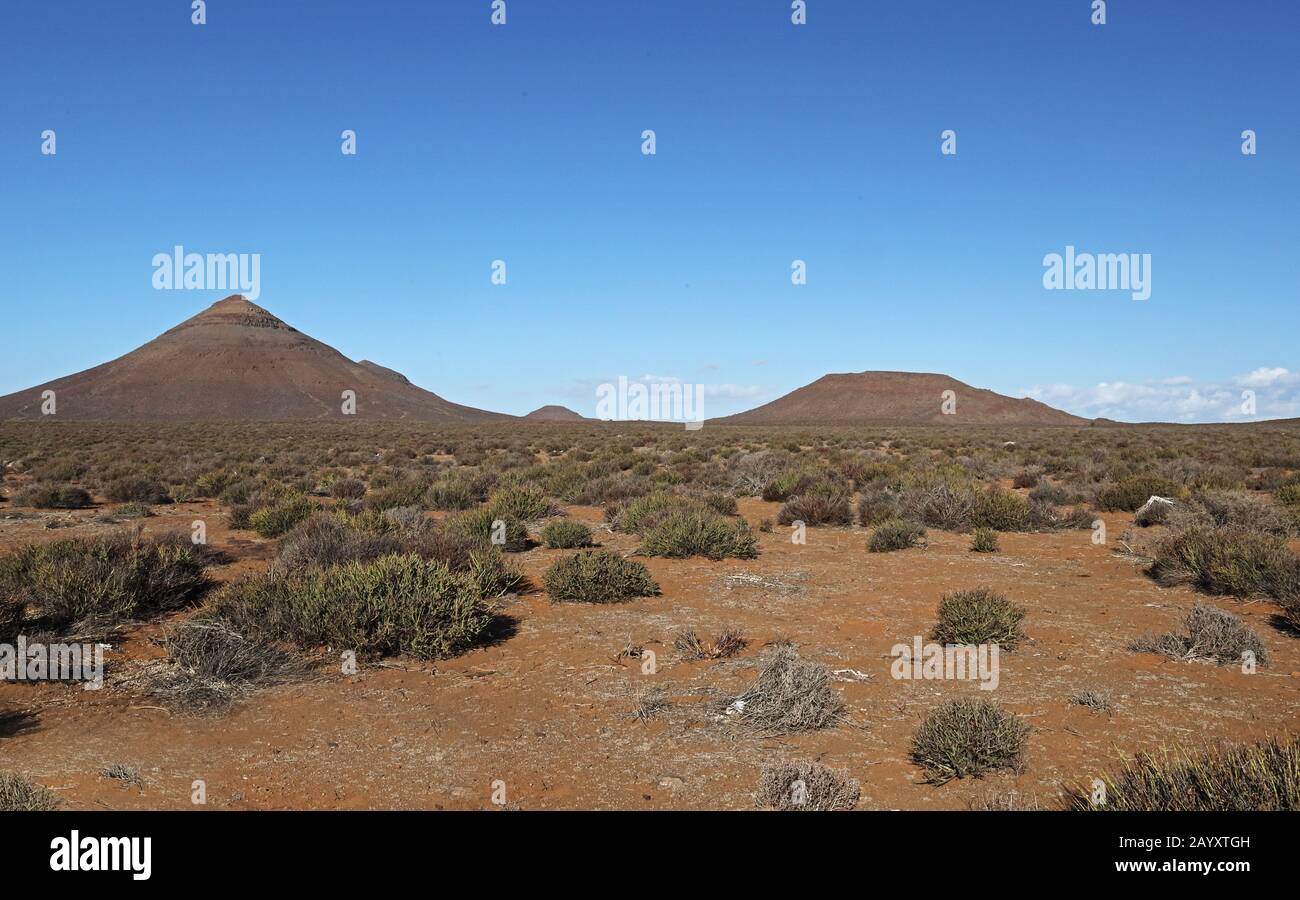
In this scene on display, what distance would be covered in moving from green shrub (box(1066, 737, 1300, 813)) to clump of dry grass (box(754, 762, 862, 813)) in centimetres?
114

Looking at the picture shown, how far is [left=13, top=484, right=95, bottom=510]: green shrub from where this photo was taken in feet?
51.5

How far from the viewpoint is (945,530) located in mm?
12797

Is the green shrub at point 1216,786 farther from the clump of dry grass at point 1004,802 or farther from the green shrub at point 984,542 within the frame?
the green shrub at point 984,542

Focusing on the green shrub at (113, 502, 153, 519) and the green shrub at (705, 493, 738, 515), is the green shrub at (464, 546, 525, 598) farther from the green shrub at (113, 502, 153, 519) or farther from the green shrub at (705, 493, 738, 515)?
the green shrub at (113, 502, 153, 519)

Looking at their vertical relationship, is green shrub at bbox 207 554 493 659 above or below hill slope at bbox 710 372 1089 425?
below

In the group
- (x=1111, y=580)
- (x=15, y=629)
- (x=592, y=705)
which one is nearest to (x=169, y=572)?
(x=15, y=629)

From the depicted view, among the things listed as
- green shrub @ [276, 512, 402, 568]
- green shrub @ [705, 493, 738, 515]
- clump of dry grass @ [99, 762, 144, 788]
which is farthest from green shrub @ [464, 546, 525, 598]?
green shrub @ [705, 493, 738, 515]

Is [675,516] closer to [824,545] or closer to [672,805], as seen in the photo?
[824,545]

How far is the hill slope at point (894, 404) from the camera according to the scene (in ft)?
394

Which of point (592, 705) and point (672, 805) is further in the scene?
point (592, 705)

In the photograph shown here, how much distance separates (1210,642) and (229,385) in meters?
136

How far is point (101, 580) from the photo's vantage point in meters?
7.29

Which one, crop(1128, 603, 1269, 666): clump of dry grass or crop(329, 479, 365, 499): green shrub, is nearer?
crop(1128, 603, 1269, 666): clump of dry grass
